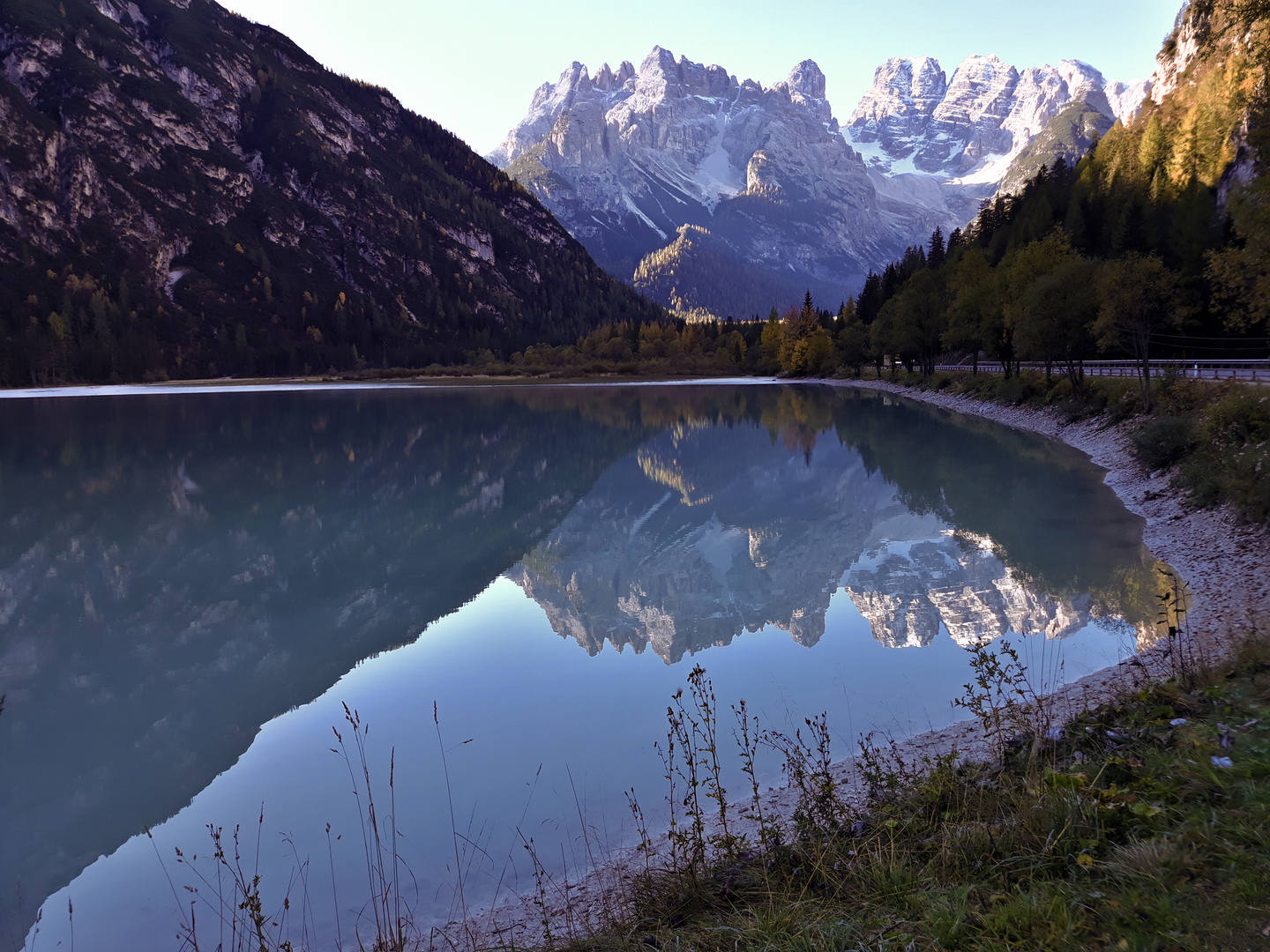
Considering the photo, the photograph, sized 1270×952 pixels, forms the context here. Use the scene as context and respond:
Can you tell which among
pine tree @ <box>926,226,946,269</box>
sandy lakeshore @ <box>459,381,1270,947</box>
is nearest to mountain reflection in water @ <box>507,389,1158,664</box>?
sandy lakeshore @ <box>459,381,1270,947</box>

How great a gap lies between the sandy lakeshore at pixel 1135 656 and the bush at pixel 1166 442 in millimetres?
647

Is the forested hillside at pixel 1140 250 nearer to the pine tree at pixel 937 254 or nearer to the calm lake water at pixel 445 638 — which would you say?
the pine tree at pixel 937 254

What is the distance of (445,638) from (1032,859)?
38.5 feet

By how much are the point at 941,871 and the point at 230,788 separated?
27.1 feet

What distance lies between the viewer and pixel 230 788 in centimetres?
899

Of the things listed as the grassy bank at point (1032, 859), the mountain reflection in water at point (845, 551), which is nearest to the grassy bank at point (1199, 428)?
the mountain reflection in water at point (845, 551)

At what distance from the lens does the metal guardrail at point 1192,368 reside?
3441 centimetres

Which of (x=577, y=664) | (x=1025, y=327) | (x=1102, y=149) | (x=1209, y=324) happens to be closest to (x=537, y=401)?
(x=1025, y=327)

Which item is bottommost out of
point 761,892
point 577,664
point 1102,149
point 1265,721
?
point 577,664

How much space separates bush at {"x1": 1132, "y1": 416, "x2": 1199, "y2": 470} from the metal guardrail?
36.9 feet

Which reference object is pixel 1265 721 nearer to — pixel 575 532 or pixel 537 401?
pixel 575 532

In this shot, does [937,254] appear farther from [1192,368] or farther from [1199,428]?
[1199,428]

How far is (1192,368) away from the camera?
42.1 metres

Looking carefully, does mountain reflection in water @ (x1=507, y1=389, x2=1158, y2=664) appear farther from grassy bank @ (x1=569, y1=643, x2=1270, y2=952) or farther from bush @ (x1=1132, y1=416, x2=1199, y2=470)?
grassy bank @ (x1=569, y1=643, x2=1270, y2=952)
